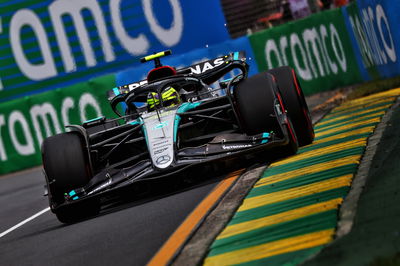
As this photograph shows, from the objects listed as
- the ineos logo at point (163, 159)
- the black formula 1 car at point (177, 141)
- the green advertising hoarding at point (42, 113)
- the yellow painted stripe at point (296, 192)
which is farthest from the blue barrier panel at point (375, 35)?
the yellow painted stripe at point (296, 192)

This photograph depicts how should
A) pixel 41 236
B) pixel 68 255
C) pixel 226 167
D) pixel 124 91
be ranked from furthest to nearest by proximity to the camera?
pixel 124 91 → pixel 226 167 → pixel 41 236 → pixel 68 255

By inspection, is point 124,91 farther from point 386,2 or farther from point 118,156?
point 386,2

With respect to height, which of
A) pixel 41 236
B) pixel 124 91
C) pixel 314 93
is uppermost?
pixel 124 91

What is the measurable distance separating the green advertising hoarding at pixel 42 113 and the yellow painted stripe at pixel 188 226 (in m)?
10.1

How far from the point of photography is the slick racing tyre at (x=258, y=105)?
948 centimetres

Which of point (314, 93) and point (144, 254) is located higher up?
point (144, 254)

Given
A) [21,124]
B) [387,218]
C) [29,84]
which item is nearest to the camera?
[387,218]

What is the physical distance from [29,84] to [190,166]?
12.8 meters

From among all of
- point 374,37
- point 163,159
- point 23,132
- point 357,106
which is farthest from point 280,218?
point 23,132

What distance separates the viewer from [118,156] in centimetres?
1061

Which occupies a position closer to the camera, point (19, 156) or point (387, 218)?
point (387, 218)

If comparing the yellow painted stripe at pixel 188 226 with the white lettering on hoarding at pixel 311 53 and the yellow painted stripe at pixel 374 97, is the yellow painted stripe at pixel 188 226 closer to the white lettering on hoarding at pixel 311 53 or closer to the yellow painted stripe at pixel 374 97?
the yellow painted stripe at pixel 374 97

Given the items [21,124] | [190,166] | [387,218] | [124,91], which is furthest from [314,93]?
[387,218]

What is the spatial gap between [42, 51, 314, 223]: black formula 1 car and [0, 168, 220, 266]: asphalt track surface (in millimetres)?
287
